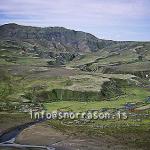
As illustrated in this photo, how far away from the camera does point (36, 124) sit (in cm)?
11100

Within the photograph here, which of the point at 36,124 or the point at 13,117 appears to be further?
the point at 13,117

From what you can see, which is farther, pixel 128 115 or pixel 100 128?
pixel 128 115

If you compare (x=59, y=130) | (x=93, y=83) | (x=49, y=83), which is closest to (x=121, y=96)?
(x=93, y=83)

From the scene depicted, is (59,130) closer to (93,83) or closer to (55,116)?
(55,116)

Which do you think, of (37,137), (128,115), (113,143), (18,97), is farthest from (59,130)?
(18,97)

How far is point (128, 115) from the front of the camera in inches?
4926

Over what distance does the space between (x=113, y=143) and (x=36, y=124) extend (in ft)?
101

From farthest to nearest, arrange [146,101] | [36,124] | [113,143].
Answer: [146,101] < [36,124] < [113,143]

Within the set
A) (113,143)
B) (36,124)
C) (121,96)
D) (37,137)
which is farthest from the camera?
(121,96)

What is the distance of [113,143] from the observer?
3435 inches

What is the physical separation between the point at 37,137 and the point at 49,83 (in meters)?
84.3

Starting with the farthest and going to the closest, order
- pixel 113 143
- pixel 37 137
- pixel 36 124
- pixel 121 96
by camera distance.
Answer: pixel 121 96, pixel 36 124, pixel 37 137, pixel 113 143

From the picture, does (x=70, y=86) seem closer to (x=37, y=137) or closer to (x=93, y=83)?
(x=93, y=83)

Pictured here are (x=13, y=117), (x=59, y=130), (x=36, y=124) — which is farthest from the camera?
(x=13, y=117)
